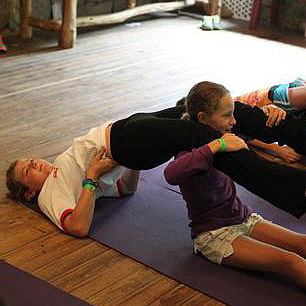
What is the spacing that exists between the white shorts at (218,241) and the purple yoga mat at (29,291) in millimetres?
480

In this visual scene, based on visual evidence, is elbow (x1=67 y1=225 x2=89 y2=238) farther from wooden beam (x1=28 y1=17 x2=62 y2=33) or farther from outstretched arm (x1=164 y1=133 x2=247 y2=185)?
wooden beam (x1=28 y1=17 x2=62 y2=33)

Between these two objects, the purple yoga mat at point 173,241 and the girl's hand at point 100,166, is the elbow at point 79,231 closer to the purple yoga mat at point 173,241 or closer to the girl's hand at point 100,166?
the purple yoga mat at point 173,241

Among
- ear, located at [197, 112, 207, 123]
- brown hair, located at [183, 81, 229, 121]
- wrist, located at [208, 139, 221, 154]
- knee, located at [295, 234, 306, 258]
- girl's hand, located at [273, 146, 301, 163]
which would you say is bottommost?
girl's hand, located at [273, 146, 301, 163]

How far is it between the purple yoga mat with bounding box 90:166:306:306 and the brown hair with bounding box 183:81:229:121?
0.54 m

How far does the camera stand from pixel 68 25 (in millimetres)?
5246

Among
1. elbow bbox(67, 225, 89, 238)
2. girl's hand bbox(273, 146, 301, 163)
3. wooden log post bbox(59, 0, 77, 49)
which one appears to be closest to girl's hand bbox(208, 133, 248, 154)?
elbow bbox(67, 225, 89, 238)

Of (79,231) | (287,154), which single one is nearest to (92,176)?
(79,231)

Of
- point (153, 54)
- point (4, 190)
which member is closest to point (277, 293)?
point (4, 190)

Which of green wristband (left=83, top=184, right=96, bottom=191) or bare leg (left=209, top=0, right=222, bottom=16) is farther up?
bare leg (left=209, top=0, right=222, bottom=16)

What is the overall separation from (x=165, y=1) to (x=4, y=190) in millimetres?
4508

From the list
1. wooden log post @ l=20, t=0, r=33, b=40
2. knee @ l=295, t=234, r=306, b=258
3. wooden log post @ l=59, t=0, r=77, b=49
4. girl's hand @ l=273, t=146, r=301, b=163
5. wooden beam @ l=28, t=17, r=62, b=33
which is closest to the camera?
knee @ l=295, t=234, r=306, b=258

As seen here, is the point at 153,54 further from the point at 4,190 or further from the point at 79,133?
the point at 4,190

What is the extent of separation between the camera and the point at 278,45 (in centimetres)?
576

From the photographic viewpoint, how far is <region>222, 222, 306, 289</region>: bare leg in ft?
7.05
